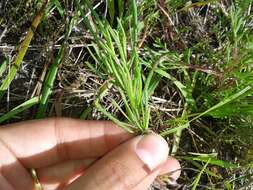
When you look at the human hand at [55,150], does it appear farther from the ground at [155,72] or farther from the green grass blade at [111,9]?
the green grass blade at [111,9]

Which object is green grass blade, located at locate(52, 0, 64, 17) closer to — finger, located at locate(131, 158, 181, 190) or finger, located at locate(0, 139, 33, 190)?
finger, located at locate(0, 139, 33, 190)

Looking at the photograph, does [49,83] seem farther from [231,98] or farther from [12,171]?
[231,98]

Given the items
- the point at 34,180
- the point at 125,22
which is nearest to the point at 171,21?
the point at 125,22

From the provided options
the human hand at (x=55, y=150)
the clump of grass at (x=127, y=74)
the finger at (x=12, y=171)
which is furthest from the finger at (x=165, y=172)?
the finger at (x=12, y=171)

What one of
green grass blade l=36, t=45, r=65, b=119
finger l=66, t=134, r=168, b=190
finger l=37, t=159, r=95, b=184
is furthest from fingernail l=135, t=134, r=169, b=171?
green grass blade l=36, t=45, r=65, b=119

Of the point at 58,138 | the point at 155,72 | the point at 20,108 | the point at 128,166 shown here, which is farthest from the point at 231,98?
the point at 20,108

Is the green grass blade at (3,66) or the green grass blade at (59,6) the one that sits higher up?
the green grass blade at (59,6)
